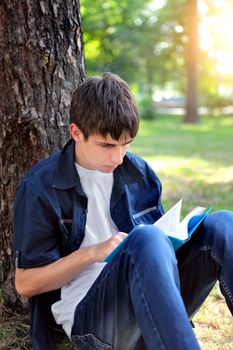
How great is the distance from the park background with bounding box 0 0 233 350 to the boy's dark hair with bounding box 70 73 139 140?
1.50 feet

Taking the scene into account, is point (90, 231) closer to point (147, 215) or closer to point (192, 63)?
point (147, 215)

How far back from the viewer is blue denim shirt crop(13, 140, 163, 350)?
6.50ft

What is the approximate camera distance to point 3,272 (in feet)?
8.93

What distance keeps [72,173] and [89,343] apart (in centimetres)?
62

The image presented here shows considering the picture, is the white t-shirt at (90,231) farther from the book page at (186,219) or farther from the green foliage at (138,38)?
the green foliage at (138,38)

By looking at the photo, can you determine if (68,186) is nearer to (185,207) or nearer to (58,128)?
Answer: (58,128)

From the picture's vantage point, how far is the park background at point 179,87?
113 inches

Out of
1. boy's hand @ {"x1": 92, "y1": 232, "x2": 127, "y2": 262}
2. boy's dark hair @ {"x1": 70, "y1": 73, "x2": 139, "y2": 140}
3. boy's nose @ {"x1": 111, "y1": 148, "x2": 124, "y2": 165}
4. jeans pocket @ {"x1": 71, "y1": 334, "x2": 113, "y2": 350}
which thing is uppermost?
boy's dark hair @ {"x1": 70, "y1": 73, "x2": 139, "y2": 140}

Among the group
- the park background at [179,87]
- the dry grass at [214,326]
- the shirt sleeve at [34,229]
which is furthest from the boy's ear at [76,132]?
the dry grass at [214,326]

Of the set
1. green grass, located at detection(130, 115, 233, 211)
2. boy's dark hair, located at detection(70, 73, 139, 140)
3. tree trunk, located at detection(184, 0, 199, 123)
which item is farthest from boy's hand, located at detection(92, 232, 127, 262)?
tree trunk, located at detection(184, 0, 199, 123)

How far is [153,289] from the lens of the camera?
1787 mm

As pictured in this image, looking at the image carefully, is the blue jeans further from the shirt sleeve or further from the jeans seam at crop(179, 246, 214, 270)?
the shirt sleeve

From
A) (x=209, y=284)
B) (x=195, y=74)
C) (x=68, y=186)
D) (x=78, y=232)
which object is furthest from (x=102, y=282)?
(x=195, y=74)

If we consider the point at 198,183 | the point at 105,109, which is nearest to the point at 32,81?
the point at 105,109
